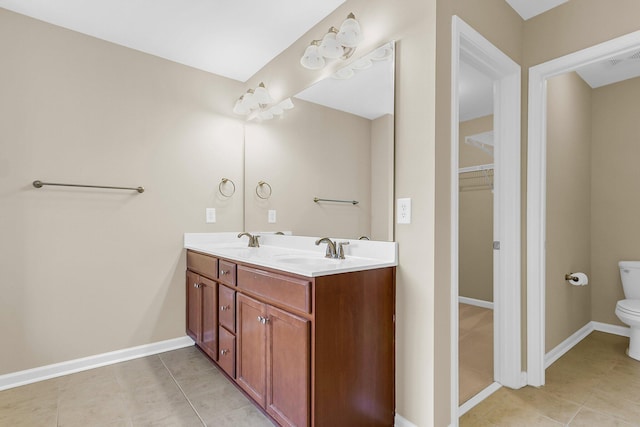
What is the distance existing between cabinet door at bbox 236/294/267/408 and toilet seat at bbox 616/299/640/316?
274cm

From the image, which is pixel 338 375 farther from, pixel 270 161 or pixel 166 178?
pixel 166 178

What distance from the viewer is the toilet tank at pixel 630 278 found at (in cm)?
281

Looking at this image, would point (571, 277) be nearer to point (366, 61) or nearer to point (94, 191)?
point (366, 61)

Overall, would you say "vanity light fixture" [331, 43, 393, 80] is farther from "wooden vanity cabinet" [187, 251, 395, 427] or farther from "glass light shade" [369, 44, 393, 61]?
"wooden vanity cabinet" [187, 251, 395, 427]

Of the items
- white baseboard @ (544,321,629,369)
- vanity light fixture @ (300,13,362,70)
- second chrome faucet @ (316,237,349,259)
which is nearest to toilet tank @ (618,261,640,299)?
white baseboard @ (544,321,629,369)

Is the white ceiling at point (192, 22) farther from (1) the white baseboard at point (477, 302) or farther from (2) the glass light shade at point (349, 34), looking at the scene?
(1) the white baseboard at point (477, 302)

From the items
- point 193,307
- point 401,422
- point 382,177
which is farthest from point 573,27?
point 193,307

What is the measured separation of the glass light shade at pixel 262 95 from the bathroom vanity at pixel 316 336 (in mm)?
1420

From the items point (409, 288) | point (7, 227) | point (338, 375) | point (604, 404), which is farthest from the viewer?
point (7, 227)

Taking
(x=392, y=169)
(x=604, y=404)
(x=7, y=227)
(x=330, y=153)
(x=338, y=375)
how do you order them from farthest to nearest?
(x=330, y=153)
(x=7, y=227)
(x=604, y=404)
(x=392, y=169)
(x=338, y=375)

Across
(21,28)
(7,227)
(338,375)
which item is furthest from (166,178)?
(338,375)

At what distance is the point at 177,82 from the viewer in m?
2.75

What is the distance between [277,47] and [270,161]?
90 cm

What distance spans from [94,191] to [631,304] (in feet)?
13.8
